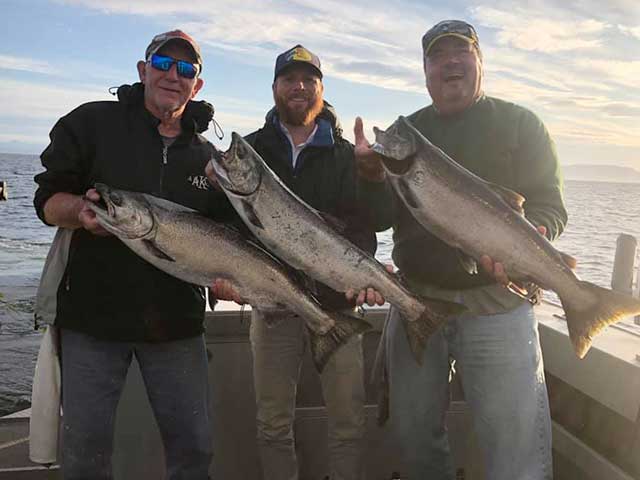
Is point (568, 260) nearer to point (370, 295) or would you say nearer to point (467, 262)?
point (467, 262)

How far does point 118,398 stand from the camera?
12.8 feet

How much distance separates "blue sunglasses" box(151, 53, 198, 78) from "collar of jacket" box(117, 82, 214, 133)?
237 millimetres

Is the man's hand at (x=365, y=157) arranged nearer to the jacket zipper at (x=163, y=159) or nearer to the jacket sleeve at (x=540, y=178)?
the jacket sleeve at (x=540, y=178)

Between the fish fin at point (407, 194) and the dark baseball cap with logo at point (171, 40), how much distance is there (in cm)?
154

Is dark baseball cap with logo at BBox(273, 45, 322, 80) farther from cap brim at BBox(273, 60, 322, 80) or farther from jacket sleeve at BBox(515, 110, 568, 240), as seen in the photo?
jacket sleeve at BBox(515, 110, 568, 240)

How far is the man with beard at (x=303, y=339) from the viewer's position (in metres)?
4.55

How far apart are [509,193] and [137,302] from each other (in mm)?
2259

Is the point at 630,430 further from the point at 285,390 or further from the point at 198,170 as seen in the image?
the point at 198,170

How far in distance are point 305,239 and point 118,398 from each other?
1484 millimetres

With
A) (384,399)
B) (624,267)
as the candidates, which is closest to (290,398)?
(384,399)

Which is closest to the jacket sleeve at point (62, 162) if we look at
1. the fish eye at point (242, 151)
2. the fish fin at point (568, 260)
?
the fish eye at point (242, 151)

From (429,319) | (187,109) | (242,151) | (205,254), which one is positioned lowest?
Answer: (429,319)

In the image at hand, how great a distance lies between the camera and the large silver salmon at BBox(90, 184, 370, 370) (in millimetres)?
3609

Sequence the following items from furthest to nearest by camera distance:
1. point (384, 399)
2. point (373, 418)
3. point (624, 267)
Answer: point (624, 267)
point (373, 418)
point (384, 399)
